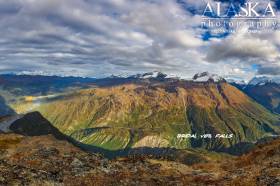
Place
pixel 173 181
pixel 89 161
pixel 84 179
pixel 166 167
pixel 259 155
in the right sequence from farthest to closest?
pixel 259 155
pixel 166 167
pixel 89 161
pixel 173 181
pixel 84 179

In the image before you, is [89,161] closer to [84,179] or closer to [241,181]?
[84,179]

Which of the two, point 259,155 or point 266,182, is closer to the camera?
point 266,182

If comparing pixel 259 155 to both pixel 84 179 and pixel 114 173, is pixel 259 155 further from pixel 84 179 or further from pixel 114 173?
pixel 84 179

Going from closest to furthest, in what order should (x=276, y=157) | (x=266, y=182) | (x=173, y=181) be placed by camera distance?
A: (x=266, y=182) < (x=173, y=181) < (x=276, y=157)

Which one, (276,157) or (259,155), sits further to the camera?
(259,155)

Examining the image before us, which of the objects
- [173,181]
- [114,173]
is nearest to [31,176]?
[114,173]

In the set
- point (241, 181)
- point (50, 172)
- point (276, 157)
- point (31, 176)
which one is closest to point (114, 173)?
point (50, 172)

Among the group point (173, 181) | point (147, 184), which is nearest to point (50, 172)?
point (147, 184)

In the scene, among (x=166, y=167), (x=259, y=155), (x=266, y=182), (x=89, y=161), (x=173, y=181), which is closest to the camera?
(x=266, y=182)

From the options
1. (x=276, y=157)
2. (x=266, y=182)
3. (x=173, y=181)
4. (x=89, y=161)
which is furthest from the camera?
(x=276, y=157)
